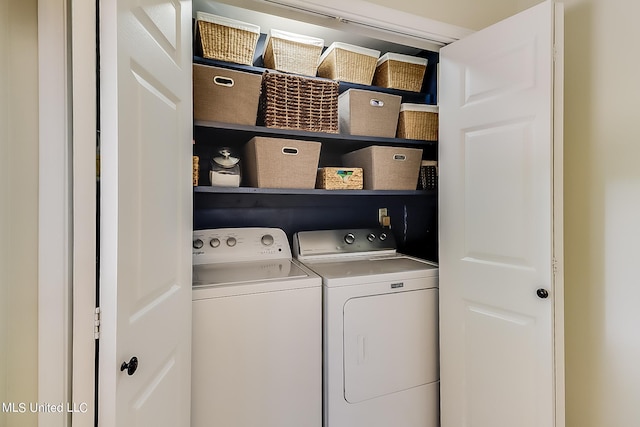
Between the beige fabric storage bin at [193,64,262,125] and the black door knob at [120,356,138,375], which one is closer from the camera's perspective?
the black door knob at [120,356,138,375]

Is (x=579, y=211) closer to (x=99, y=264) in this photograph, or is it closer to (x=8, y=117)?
(x=99, y=264)

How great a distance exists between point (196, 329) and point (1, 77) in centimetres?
101

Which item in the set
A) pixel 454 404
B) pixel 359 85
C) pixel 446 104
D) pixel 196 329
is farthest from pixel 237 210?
pixel 454 404

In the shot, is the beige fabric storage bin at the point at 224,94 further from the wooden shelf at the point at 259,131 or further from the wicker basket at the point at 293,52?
the wicker basket at the point at 293,52

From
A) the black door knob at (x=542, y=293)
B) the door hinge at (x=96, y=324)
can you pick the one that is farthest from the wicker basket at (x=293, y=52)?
the black door knob at (x=542, y=293)

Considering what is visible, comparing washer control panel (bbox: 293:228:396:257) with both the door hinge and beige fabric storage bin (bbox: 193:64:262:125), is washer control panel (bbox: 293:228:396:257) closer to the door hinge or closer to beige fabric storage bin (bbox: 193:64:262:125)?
beige fabric storage bin (bbox: 193:64:262:125)

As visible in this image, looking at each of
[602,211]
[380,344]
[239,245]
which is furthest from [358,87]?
[380,344]

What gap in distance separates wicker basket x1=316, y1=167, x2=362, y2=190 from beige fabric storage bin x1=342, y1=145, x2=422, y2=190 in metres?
0.09

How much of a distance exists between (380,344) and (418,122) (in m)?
1.29

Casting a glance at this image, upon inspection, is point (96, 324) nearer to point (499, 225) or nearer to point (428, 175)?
point (499, 225)

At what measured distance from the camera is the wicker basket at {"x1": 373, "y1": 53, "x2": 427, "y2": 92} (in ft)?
6.08

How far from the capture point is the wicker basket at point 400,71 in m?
1.85

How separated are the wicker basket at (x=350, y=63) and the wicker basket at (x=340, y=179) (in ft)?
1.67

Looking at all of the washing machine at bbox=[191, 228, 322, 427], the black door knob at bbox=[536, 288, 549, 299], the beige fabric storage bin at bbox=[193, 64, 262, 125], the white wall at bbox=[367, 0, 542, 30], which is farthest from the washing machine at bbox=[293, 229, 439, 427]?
the white wall at bbox=[367, 0, 542, 30]
